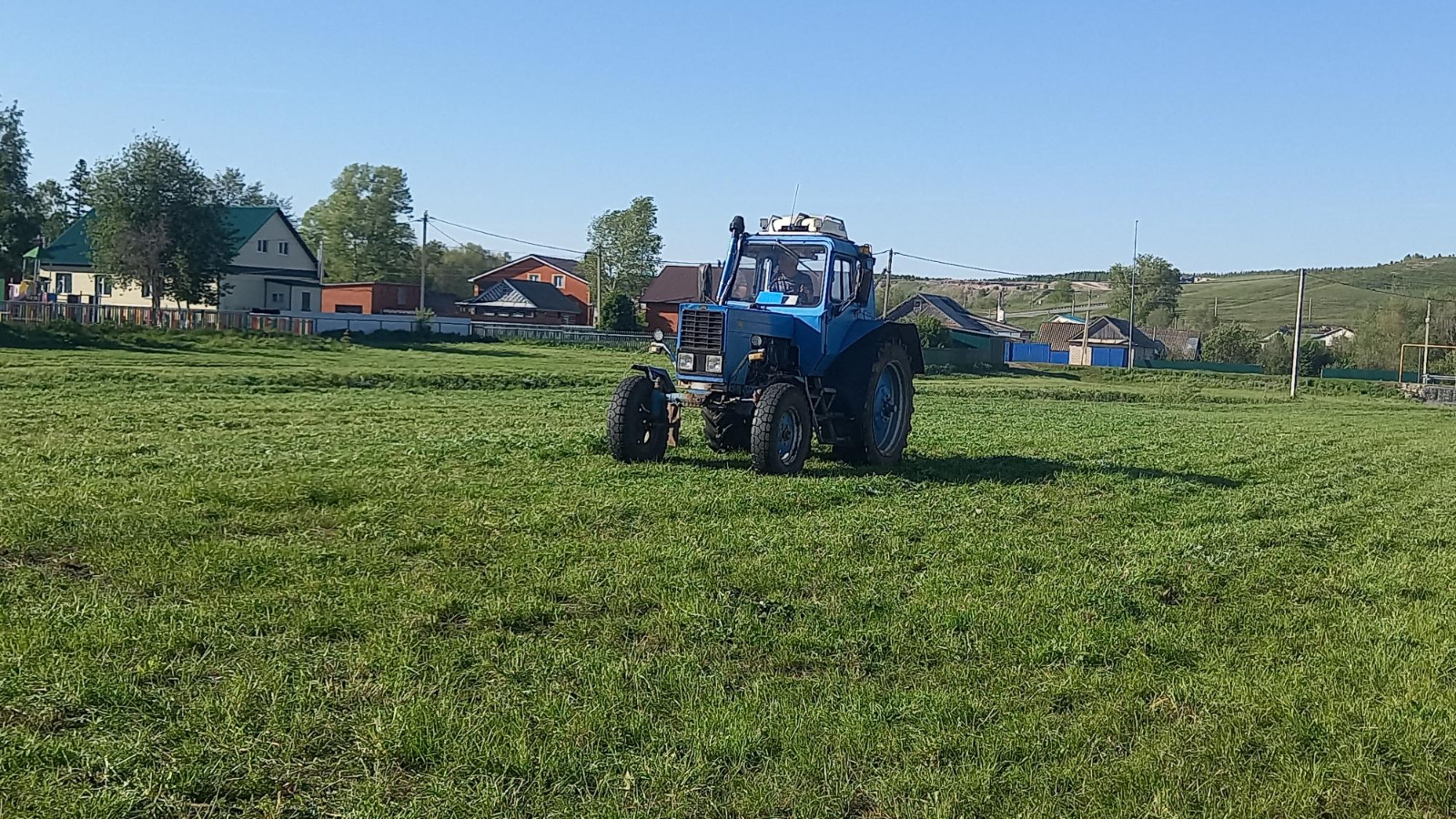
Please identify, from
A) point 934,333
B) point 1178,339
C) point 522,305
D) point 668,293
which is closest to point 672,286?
point 668,293

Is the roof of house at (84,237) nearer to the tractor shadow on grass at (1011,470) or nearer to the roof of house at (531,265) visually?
the roof of house at (531,265)

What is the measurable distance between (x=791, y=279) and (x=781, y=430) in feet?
7.19

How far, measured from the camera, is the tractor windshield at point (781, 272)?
559 inches

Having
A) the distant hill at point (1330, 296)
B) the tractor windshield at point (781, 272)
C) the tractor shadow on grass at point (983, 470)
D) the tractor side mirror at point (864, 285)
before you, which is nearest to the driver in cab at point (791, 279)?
the tractor windshield at point (781, 272)

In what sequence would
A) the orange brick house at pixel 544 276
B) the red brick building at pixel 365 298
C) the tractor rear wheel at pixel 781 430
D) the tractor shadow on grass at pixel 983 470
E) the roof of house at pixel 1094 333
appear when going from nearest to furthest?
the tractor rear wheel at pixel 781 430 → the tractor shadow on grass at pixel 983 470 → the red brick building at pixel 365 298 → the orange brick house at pixel 544 276 → the roof of house at pixel 1094 333

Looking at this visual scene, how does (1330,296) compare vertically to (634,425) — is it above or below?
above

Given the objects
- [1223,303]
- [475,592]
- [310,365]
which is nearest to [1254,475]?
[475,592]

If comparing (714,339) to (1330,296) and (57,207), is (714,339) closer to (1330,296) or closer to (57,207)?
(57,207)

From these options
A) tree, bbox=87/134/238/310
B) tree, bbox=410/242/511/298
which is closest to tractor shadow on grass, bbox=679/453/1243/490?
tree, bbox=87/134/238/310

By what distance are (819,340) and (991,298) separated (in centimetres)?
18947

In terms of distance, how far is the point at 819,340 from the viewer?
14.0 meters

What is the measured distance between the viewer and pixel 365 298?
8319cm

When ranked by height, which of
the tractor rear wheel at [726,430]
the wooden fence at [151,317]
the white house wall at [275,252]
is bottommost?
the tractor rear wheel at [726,430]

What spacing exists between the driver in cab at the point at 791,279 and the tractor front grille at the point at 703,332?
153 centimetres
